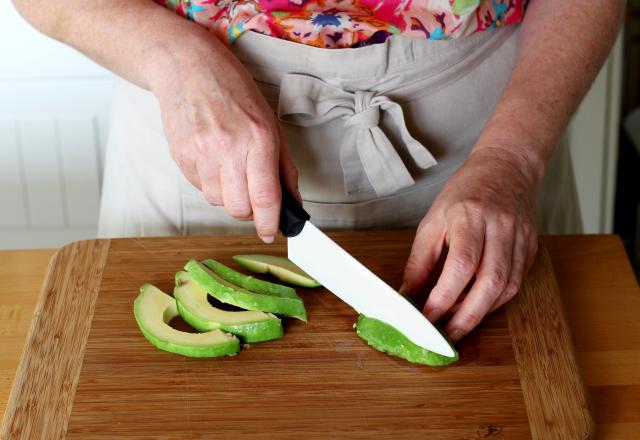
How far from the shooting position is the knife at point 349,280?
1131mm

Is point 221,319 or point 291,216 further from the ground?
point 291,216

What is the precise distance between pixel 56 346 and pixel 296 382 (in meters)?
0.31

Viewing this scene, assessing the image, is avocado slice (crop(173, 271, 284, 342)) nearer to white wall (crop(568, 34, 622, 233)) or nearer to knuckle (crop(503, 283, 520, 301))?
knuckle (crop(503, 283, 520, 301))

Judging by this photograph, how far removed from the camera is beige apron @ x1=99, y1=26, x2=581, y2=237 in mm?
1342

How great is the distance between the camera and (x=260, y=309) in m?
1.19

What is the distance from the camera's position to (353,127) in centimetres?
135

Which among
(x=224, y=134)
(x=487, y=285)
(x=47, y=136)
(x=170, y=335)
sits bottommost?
(x=47, y=136)

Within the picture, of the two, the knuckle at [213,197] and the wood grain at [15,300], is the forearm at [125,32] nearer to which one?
the knuckle at [213,197]

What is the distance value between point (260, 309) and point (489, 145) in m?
0.39

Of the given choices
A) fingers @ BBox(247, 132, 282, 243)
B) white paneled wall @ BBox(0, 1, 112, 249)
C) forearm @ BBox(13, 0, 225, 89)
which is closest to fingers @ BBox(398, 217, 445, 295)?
fingers @ BBox(247, 132, 282, 243)

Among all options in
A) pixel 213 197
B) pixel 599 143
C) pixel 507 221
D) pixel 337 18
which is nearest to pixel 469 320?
pixel 507 221

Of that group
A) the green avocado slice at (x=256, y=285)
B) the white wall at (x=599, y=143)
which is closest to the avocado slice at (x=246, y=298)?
the green avocado slice at (x=256, y=285)

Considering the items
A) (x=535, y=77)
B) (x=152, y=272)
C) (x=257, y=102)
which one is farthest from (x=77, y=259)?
(x=535, y=77)

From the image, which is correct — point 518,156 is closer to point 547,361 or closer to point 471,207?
point 471,207
